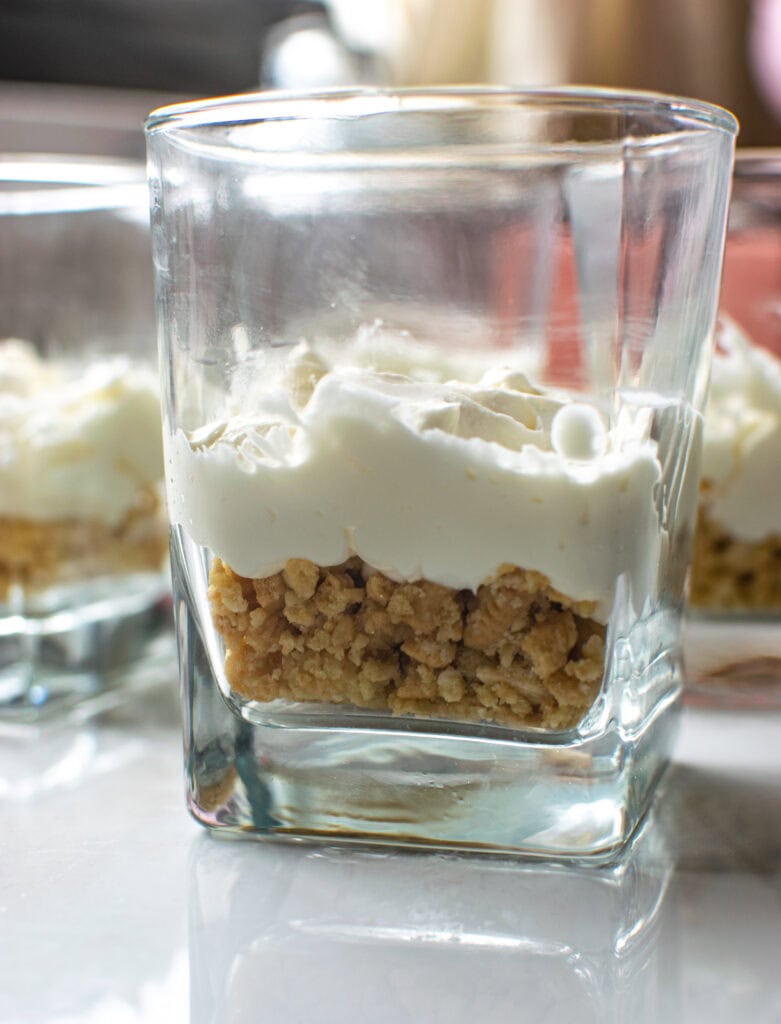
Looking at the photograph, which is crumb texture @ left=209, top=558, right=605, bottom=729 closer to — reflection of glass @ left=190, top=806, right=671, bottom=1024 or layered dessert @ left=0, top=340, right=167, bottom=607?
reflection of glass @ left=190, top=806, right=671, bottom=1024

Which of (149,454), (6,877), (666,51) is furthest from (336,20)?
(6,877)

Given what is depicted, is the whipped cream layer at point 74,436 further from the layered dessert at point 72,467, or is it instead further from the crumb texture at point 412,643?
the crumb texture at point 412,643

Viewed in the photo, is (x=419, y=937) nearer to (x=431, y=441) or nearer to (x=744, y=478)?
(x=431, y=441)

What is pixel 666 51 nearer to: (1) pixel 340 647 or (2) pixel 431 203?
(2) pixel 431 203

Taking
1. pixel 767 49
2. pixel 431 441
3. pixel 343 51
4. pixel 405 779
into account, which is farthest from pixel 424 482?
pixel 343 51

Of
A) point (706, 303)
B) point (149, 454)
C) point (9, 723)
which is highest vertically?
point (706, 303)

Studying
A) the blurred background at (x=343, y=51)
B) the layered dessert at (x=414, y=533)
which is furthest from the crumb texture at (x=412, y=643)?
the blurred background at (x=343, y=51)

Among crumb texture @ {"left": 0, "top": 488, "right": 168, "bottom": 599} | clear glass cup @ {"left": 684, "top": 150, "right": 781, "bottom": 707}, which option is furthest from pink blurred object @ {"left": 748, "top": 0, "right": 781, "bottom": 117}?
crumb texture @ {"left": 0, "top": 488, "right": 168, "bottom": 599}
